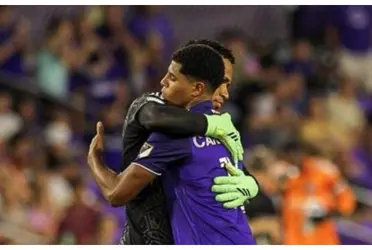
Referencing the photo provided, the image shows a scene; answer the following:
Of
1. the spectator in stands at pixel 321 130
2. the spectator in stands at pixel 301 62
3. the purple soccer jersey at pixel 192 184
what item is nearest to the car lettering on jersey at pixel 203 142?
the purple soccer jersey at pixel 192 184

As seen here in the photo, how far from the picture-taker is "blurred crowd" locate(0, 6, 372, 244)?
7.25 metres

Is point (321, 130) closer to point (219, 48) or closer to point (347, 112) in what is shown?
point (347, 112)

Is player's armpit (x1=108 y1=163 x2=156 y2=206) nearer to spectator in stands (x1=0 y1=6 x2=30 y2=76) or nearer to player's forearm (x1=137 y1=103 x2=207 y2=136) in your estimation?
player's forearm (x1=137 y1=103 x2=207 y2=136)

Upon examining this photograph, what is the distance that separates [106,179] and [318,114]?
17.4 ft

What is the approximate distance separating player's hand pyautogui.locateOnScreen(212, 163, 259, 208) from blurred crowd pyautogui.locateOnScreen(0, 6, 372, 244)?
10.9ft

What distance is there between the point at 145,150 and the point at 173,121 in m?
0.13

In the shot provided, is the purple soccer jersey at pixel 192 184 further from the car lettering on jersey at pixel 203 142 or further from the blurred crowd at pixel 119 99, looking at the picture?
the blurred crowd at pixel 119 99

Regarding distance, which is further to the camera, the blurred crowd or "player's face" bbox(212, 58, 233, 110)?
the blurred crowd

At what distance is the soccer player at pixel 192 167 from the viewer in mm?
3291

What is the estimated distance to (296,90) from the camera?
880cm

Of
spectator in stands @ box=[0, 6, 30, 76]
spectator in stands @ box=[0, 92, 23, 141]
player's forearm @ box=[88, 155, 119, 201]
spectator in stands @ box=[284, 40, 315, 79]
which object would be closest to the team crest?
player's forearm @ box=[88, 155, 119, 201]

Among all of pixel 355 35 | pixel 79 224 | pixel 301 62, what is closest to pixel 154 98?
pixel 79 224

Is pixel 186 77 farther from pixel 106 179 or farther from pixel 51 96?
pixel 51 96
